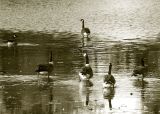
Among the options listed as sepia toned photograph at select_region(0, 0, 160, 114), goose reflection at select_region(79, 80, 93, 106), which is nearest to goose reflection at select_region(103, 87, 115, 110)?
sepia toned photograph at select_region(0, 0, 160, 114)

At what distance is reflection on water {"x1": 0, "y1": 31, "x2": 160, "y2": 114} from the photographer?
634 inches

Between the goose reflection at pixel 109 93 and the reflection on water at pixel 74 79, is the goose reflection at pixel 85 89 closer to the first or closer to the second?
the reflection on water at pixel 74 79

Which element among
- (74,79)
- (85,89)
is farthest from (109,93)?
(74,79)

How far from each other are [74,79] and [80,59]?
442cm

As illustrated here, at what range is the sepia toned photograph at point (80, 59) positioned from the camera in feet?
54.5

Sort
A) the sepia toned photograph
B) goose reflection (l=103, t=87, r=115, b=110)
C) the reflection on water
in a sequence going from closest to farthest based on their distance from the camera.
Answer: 1. the reflection on water
2. the sepia toned photograph
3. goose reflection (l=103, t=87, r=115, b=110)

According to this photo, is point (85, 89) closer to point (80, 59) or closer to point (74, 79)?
point (74, 79)

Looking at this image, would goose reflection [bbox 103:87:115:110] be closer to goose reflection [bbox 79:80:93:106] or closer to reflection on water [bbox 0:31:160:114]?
reflection on water [bbox 0:31:160:114]

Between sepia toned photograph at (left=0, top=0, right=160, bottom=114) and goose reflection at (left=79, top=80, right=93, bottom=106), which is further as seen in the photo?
goose reflection at (left=79, top=80, right=93, bottom=106)

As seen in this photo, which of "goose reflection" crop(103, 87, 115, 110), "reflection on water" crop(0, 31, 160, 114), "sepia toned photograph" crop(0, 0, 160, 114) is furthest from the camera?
"goose reflection" crop(103, 87, 115, 110)

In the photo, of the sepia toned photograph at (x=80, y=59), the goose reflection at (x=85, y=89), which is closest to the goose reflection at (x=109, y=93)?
the sepia toned photograph at (x=80, y=59)

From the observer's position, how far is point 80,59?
80.6 ft

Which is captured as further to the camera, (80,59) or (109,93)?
(80,59)

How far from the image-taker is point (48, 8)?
4606cm
